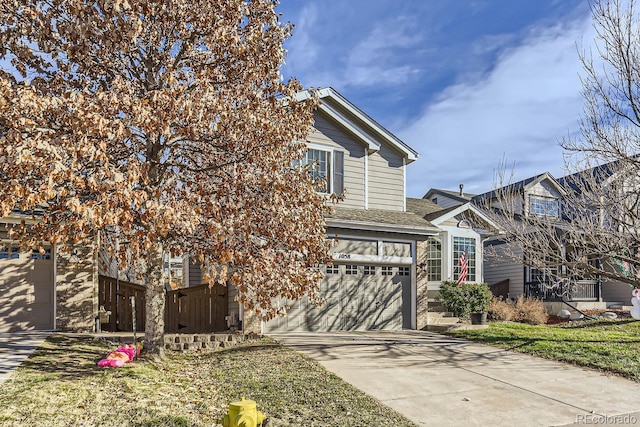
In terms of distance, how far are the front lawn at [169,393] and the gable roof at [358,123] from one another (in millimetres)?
9069

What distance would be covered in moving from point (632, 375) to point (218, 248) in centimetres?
842

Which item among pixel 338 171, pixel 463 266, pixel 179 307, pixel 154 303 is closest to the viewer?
pixel 154 303

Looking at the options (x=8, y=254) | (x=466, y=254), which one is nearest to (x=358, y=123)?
(x=466, y=254)

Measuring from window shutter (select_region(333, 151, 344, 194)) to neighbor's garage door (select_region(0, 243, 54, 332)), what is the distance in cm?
872

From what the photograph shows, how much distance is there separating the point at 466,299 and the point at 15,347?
13448 mm

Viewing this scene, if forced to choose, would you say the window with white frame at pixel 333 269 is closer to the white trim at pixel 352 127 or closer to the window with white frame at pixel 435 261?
the white trim at pixel 352 127

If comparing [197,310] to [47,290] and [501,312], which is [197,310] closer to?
[47,290]

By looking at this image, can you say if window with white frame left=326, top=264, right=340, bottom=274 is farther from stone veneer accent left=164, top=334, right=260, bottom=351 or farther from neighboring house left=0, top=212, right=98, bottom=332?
neighboring house left=0, top=212, right=98, bottom=332

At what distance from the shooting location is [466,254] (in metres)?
22.2

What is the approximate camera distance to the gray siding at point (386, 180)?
57.0 feet

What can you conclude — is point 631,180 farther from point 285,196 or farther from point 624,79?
point 285,196

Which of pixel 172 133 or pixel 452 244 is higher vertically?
pixel 172 133

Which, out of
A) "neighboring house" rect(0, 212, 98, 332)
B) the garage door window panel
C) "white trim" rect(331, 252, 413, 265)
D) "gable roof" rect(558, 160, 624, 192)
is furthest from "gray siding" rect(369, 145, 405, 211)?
the garage door window panel

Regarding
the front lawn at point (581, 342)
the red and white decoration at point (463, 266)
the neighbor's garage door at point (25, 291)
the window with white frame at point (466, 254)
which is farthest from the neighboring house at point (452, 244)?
the neighbor's garage door at point (25, 291)
